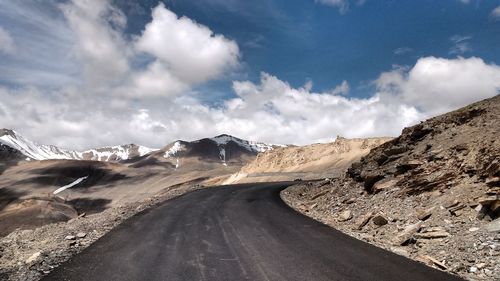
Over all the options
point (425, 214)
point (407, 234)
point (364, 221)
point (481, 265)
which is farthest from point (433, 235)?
point (364, 221)

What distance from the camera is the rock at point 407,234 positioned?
13.5 m

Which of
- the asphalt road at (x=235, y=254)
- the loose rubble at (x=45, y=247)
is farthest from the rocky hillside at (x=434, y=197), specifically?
the loose rubble at (x=45, y=247)

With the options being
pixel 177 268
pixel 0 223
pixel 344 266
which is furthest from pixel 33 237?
pixel 0 223

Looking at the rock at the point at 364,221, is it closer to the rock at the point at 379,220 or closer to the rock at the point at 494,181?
the rock at the point at 379,220

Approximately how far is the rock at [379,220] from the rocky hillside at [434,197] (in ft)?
0.10

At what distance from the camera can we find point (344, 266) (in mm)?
11062

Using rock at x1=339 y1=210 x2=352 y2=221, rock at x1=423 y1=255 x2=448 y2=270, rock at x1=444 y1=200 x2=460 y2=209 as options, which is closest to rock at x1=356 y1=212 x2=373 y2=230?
rock at x1=339 y1=210 x2=352 y2=221

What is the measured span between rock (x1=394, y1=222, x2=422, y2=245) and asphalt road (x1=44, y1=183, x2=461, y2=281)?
1.11 m

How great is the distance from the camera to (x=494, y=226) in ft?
39.8

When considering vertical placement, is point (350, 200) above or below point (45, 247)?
above

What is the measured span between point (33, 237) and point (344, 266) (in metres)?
13.5

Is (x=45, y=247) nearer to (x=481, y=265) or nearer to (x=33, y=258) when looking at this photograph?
(x=33, y=258)

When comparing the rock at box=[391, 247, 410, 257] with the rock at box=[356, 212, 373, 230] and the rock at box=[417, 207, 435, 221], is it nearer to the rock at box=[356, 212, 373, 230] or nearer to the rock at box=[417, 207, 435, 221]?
the rock at box=[417, 207, 435, 221]

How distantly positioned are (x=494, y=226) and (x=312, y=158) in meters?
88.7
